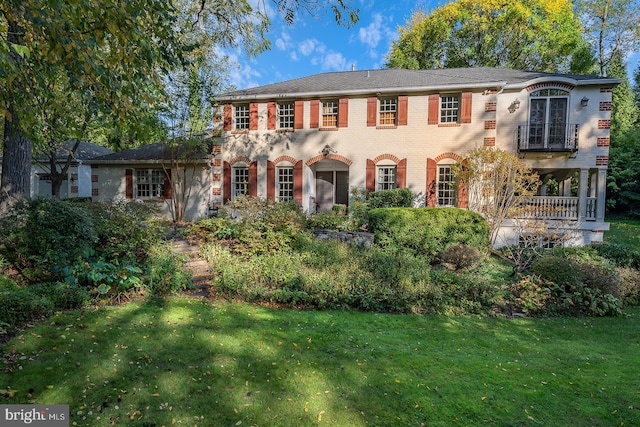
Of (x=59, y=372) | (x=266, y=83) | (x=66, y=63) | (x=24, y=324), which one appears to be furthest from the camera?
(x=266, y=83)

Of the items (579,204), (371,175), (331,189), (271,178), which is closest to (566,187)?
(579,204)

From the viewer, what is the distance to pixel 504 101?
1270 cm

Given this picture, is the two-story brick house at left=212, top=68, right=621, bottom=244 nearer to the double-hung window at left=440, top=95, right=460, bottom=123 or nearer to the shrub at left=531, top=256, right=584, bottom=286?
the double-hung window at left=440, top=95, right=460, bottom=123

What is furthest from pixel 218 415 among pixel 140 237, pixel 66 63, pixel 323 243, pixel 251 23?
pixel 251 23

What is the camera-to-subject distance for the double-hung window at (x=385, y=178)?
1364cm

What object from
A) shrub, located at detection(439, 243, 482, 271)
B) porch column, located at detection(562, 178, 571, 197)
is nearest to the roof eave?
shrub, located at detection(439, 243, 482, 271)

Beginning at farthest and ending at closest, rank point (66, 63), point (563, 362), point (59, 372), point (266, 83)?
point (266, 83) → point (563, 362) → point (66, 63) → point (59, 372)

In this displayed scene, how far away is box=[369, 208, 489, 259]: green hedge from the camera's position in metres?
9.45

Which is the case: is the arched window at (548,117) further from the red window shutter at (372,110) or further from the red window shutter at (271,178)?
the red window shutter at (271,178)

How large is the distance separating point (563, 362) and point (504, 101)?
11645 millimetres

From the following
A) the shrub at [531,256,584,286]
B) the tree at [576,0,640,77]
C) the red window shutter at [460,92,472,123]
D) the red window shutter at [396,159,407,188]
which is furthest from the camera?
the tree at [576,0,640,77]

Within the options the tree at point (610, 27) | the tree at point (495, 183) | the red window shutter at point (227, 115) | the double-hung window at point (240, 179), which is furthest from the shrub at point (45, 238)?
the tree at point (610, 27)

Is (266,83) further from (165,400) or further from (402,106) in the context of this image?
(165,400)

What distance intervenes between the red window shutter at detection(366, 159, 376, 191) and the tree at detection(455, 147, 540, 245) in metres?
3.27
